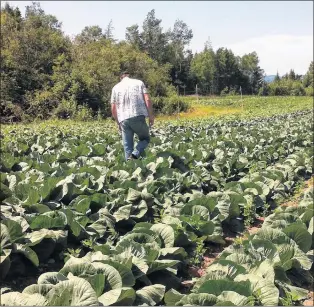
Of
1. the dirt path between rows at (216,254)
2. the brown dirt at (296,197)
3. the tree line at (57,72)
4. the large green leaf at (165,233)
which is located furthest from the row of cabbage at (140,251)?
the tree line at (57,72)

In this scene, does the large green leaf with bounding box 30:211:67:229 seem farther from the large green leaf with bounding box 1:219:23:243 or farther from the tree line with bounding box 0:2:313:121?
the tree line with bounding box 0:2:313:121

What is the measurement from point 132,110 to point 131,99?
182 millimetres

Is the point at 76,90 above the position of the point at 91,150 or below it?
above

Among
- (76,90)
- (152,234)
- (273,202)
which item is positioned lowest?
(273,202)

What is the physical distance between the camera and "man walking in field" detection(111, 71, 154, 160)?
7.24m

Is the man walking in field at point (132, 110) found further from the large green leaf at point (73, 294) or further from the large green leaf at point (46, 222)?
the large green leaf at point (73, 294)

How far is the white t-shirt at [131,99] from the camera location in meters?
7.24

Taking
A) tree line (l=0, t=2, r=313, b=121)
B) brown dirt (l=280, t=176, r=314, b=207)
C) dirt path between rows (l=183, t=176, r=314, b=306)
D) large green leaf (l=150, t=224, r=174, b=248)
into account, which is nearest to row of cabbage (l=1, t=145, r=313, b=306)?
large green leaf (l=150, t=224, r=174, b=248)

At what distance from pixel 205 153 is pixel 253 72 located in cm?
9312

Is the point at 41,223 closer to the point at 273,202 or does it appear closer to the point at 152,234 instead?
the point at 152,234

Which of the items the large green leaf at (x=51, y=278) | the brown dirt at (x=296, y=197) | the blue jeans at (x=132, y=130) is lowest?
the brown dirt at (x=296, y=197)

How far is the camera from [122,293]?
2738 mm

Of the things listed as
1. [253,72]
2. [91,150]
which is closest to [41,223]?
[91,150]

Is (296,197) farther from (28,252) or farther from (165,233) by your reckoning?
(28,252)
